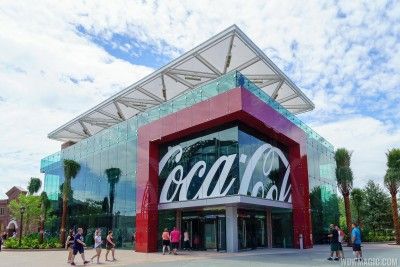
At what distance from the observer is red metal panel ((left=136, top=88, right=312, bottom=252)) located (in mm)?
21078

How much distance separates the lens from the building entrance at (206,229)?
22.7 m

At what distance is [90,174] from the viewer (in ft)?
109

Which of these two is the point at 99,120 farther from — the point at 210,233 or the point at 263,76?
the point at 210,233

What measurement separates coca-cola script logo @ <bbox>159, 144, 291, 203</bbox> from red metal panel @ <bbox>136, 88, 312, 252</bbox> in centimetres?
79

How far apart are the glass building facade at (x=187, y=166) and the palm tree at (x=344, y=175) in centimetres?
147

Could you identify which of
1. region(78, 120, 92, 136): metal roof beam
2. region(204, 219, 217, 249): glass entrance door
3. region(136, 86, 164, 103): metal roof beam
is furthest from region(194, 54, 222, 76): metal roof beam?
region(78, 120, 92, 136): metal roof beam

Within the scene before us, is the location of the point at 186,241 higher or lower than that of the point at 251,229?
lower

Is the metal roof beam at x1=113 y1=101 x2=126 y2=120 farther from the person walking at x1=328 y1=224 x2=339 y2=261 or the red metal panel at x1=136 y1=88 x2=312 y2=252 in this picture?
the person walking at x1=328 y1=224 x2=339 y2=261

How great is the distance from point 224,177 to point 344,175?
1507cm

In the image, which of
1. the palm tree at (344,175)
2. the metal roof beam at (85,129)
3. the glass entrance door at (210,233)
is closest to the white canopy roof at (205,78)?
the metal roof beam at (85,129)

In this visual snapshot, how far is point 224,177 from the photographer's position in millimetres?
21359

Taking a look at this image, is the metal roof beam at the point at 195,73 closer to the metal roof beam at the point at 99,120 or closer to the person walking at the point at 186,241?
the person walking at the point at 186,241

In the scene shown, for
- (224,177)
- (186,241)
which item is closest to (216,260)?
(224,177)

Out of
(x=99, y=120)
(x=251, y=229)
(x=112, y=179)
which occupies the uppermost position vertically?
(x=99, y=120)
